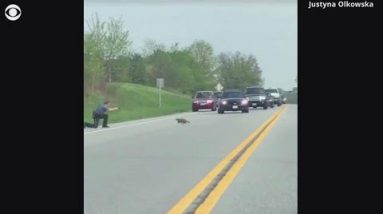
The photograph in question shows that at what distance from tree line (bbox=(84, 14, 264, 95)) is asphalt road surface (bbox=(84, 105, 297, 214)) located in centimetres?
3577

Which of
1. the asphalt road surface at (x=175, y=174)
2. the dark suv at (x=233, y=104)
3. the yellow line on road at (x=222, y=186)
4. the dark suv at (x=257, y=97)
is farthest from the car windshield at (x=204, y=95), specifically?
the yellow line on road at (x=222, y=186)

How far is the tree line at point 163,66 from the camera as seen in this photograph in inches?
2282

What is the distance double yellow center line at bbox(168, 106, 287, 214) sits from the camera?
23.9 feet

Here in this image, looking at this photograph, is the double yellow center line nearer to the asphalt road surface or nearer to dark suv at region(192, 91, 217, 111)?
the asphalt road surface

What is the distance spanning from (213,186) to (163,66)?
9578cm

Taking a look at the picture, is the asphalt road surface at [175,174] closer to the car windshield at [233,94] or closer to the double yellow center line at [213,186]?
the double yellow center line at [213,186]

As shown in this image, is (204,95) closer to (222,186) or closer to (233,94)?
(233,94)

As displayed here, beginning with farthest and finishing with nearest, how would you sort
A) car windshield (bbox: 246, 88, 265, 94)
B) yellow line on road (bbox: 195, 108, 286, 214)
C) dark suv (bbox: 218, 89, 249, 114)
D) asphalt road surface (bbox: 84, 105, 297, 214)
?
car windshield (bbox: 246, 88, 265, 94) < dark suv (bbox: 218, 89, 249, 114) < asphalt road surface (bbox: 84, 105, 297, 214) < yellow line on road (bbox: 195, 108, 286, 214)

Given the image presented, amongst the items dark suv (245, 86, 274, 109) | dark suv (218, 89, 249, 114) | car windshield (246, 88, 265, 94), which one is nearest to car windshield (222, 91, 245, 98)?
dark suv (218, 89, 249, 114)

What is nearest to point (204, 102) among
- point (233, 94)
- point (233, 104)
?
point (233, 94)

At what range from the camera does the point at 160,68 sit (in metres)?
105
